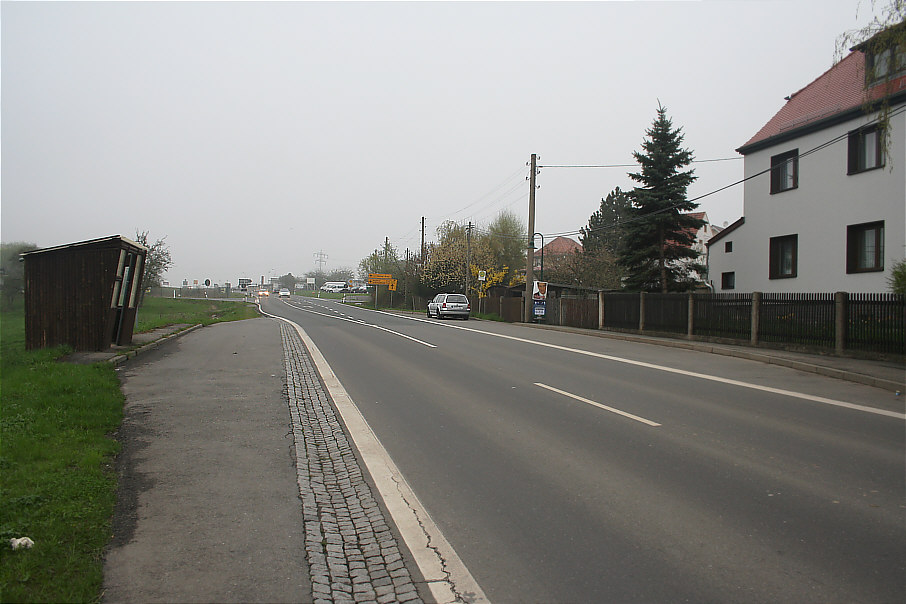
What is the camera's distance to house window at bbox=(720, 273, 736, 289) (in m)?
29.0

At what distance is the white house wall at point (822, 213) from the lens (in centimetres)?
2048

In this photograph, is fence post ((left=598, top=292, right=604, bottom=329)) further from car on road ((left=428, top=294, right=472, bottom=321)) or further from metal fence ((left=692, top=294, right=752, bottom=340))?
car on road ((left=428, top=294, right=472, bottom=321))

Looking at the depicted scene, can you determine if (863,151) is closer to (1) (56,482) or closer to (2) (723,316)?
(2) (723,316)

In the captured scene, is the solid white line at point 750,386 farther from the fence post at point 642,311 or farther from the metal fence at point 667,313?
the fence post at point 642,311

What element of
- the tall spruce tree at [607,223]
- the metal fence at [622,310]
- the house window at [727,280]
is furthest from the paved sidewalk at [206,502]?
the tall spruce tree at [607,223]

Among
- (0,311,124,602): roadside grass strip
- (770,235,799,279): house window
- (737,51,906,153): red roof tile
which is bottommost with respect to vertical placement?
(0,311,124,602): roadside grass strip

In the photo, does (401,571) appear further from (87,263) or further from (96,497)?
(87,263)

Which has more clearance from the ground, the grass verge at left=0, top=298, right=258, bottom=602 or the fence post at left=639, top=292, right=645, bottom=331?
the fence post at left=639, top=292, right=645, bottom=331

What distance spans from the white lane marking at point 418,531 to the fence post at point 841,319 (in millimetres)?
12450

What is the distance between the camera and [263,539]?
13.8ft

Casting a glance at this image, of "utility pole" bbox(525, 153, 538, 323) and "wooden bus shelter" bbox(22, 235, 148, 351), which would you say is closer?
"wooden bus shelter" bbox(22, 235, 148, 351)

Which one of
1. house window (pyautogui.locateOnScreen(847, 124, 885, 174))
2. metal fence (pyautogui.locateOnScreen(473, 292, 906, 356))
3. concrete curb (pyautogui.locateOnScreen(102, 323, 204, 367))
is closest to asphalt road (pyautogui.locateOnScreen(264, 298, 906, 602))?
metal fence (pyautogui.locateOnScreen(473, 292, 906, 356))

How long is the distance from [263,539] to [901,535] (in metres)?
4.36

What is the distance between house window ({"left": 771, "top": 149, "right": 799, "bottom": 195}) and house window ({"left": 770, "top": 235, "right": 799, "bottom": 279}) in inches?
79.9
